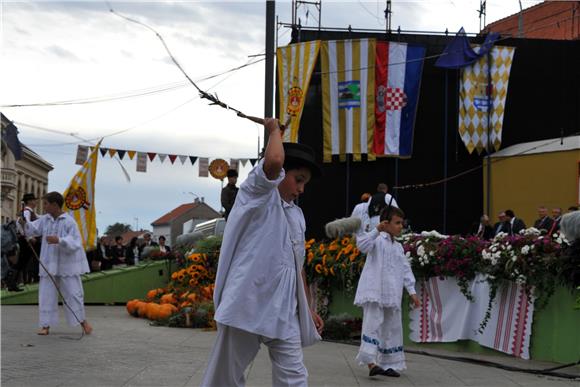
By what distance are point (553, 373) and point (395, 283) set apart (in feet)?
6.40

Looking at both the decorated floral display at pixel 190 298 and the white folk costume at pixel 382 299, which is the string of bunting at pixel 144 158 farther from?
the white folk costume at pixel 382 299

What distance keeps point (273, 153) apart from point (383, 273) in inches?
179

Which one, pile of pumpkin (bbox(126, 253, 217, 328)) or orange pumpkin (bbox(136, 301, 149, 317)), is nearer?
pile of pumpkin (bbox(126, 253, 217, 328))

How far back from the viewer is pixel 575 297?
916 cm

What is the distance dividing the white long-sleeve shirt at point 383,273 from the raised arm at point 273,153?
432 centimetres

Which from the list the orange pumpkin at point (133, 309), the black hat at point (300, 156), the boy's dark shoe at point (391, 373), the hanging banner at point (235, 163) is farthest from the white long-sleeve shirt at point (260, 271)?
the hanging banner at point (235, 163)

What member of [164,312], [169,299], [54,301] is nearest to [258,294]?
[54,301]

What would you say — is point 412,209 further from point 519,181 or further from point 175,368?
point 175,368

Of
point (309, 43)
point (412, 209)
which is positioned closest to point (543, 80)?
point (412, 209)

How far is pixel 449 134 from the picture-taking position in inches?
966

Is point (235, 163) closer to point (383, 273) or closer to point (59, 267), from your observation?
point (59, 267)

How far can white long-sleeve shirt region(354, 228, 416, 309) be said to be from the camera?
8.61 m

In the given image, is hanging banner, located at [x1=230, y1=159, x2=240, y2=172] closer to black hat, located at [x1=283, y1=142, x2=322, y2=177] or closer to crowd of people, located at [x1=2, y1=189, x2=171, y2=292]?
crowd of people, located at [x1=2, y1=189, x2=171, y2=292]

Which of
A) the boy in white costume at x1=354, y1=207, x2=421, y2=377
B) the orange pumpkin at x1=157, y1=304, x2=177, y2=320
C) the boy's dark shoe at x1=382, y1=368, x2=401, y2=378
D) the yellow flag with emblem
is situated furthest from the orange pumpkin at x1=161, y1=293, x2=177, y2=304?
the boy's dark shoe at x1=382, y1=368, x2=401, y2=378
